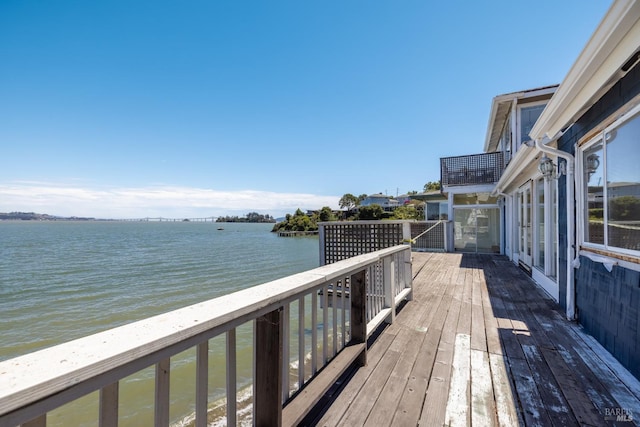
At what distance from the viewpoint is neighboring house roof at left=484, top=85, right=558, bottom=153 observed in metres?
7.11

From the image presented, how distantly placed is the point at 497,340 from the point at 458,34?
23.3 ft

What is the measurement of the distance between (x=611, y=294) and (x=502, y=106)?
23.9 feet

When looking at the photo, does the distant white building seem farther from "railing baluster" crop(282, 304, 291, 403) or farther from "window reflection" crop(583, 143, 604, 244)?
"railing baluster" crop(282, 304, 291, 403)

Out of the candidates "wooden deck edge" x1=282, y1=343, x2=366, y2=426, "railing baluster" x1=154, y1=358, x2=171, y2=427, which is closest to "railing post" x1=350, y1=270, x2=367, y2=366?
"wooden deck edge" x1=282, y1=343, x2=366, y2=426

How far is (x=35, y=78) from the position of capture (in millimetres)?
9852

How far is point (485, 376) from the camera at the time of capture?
2.21m

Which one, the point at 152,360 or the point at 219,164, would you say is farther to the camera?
the point at 219,164

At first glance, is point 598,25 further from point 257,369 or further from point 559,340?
point 257,369

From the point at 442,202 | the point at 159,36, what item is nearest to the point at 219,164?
the point at 159,36

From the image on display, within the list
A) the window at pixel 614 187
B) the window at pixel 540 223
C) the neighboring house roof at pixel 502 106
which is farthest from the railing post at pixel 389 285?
the neighboring house roof at pixel 502 106

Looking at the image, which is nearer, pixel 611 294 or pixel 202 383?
pixel 202 383

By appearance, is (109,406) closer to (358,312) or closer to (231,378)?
(231,378)

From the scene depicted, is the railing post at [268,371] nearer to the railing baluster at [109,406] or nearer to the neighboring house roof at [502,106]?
A: the railing baluster at [109,406]

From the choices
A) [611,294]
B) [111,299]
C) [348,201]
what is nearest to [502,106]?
[611,294]
